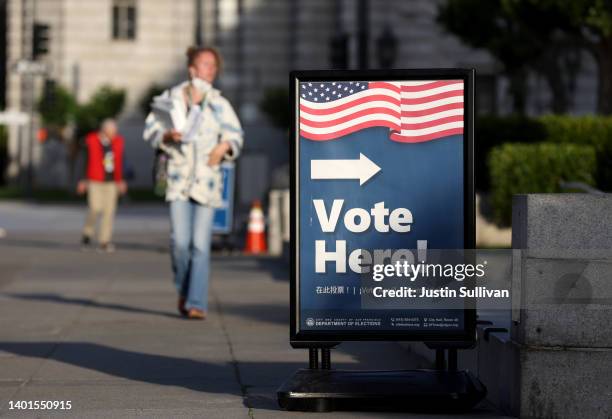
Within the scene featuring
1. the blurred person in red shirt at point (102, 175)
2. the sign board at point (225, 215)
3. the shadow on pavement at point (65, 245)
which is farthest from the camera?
the shadow on pavement at point (65, 245)

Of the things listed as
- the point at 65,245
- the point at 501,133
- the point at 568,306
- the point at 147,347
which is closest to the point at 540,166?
the point at 501,133

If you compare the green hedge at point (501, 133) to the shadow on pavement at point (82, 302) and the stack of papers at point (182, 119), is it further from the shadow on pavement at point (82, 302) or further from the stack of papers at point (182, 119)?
the stack of papers at point (182, 119)

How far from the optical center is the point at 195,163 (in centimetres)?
1181

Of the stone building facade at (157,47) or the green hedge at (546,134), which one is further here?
the stone building facade at (157,47)

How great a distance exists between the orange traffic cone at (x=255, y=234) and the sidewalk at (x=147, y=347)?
315 cm

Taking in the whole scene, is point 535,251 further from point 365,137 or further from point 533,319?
point 365,137

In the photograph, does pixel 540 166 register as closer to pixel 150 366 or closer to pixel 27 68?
pixel 150 366

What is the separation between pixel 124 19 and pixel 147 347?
4774 cm

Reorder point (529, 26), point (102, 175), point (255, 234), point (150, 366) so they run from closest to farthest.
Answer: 1. point (150, 366)
2. point (255, 234)
3. point (102, 175)
4. point (529, 26)

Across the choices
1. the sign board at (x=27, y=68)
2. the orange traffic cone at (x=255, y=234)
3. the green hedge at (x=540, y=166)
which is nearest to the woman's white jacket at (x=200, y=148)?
the green hedge at (x=540, y=166)

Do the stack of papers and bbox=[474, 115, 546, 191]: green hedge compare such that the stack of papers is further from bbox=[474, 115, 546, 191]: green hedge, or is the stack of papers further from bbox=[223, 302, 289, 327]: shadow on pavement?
bbox=[474, 115, 546, 191]: green hedge

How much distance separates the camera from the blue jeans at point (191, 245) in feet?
38.4

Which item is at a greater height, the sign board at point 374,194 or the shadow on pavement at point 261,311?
the sign board at point 374,194

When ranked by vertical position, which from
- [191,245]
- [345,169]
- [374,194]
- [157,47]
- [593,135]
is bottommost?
[191,245]
